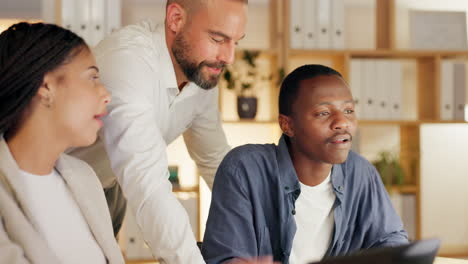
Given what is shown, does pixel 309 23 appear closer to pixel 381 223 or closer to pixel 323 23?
pixel 323 23

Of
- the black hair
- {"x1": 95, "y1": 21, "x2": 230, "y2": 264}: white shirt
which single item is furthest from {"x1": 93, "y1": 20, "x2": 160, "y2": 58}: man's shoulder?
the black hair

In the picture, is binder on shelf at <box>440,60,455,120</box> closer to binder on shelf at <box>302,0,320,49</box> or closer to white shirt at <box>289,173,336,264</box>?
binder on shelf at <box>302,0,320,49</box>

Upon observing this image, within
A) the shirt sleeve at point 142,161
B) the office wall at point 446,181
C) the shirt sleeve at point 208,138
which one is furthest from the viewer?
the office wall at point 446,181

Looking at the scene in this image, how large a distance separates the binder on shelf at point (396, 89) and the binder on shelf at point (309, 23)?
525 millimetres

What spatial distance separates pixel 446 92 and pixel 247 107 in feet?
4.18

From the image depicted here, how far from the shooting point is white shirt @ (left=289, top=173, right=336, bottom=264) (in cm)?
157

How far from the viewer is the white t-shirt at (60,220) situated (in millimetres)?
1232

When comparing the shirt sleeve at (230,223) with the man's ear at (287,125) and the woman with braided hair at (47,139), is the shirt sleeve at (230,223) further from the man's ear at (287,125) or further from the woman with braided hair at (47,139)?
the woman with braided hair at (47,139)

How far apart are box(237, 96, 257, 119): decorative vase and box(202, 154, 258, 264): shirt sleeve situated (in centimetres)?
216

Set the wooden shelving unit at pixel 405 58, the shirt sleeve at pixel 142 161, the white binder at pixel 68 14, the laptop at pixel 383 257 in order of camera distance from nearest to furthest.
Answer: the laptop at pixel 383 257 < the shirt sleeve at pixel 142 161 < the white binder at pixel 68 14 < the wooden shelving unit at pixel 405 58

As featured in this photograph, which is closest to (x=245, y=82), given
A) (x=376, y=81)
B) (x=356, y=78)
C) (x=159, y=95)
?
(x=356, y=78)

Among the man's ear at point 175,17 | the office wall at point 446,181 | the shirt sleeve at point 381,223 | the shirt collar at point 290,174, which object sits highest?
the man's ear at point 175,17

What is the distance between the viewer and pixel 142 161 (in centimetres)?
141

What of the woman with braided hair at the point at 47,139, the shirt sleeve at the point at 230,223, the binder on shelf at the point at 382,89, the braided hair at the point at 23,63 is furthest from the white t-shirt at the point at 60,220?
the binder on shelf at the point at 382,89
